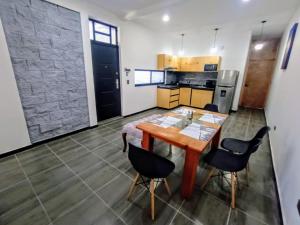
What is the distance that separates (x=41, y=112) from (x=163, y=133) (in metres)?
2.43

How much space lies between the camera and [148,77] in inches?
209

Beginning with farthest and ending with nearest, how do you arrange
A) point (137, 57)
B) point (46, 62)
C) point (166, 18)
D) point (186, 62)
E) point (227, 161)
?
point (186, 62)
point (137, 57)
point (166, 18)
point (46, 62)
point (227, 161)

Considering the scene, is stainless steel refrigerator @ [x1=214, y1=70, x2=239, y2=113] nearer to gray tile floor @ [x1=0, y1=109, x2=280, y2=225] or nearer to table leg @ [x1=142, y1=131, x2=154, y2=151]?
gray tile floor @ [x1=0, y1=109, x2=280, y2=225]

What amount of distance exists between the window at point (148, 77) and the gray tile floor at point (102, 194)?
292 cm

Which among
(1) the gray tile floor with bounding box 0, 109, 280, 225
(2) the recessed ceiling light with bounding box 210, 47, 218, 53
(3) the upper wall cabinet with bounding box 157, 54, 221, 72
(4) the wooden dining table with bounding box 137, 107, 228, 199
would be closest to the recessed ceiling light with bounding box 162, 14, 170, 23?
(3) the upper wall cabinet with bounding box 157, 54, 221, 72

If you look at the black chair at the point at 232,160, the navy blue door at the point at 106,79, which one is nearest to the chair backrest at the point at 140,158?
the black chair at the point at 232,160

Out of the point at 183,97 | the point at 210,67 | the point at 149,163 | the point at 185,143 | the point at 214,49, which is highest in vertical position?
the point at 214,49

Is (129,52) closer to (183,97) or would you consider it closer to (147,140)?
(183,97)

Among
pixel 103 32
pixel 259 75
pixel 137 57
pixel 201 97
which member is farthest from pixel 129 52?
pixel 259 75

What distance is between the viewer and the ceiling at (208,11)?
2887 mm

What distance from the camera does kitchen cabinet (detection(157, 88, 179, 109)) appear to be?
210 inches

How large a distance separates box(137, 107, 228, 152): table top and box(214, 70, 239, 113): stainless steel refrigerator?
10.3 feet

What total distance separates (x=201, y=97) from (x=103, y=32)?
4.00 meters

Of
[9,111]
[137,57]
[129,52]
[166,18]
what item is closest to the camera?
[9,111]
